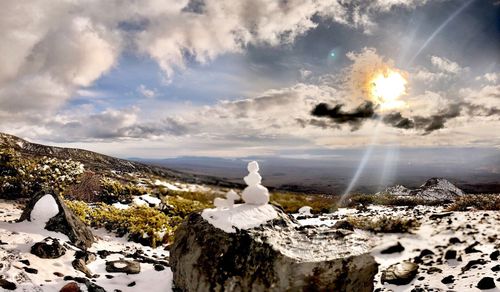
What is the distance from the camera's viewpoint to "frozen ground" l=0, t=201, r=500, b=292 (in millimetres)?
9539

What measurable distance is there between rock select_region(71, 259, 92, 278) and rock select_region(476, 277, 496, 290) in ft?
36.1

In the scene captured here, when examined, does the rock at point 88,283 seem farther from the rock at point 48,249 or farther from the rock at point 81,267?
the rock at point 48,249

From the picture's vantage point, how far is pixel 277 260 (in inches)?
307

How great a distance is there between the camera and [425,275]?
10672 mm

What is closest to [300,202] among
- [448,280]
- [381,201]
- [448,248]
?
[381,201]

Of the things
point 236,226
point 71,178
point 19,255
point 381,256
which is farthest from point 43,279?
point 71,178

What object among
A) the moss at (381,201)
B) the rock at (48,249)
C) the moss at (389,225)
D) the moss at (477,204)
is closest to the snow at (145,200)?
the rock at (48,249)

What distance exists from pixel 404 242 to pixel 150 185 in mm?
24470

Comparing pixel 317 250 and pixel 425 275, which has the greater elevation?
pixel 317 250

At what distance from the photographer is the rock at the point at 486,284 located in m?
8.90

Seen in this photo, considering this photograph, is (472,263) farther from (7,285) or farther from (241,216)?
(7,285)

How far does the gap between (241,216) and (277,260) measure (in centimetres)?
173

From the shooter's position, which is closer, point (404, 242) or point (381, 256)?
point (381, 256)

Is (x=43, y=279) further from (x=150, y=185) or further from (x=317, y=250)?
(x=150, y=185)
